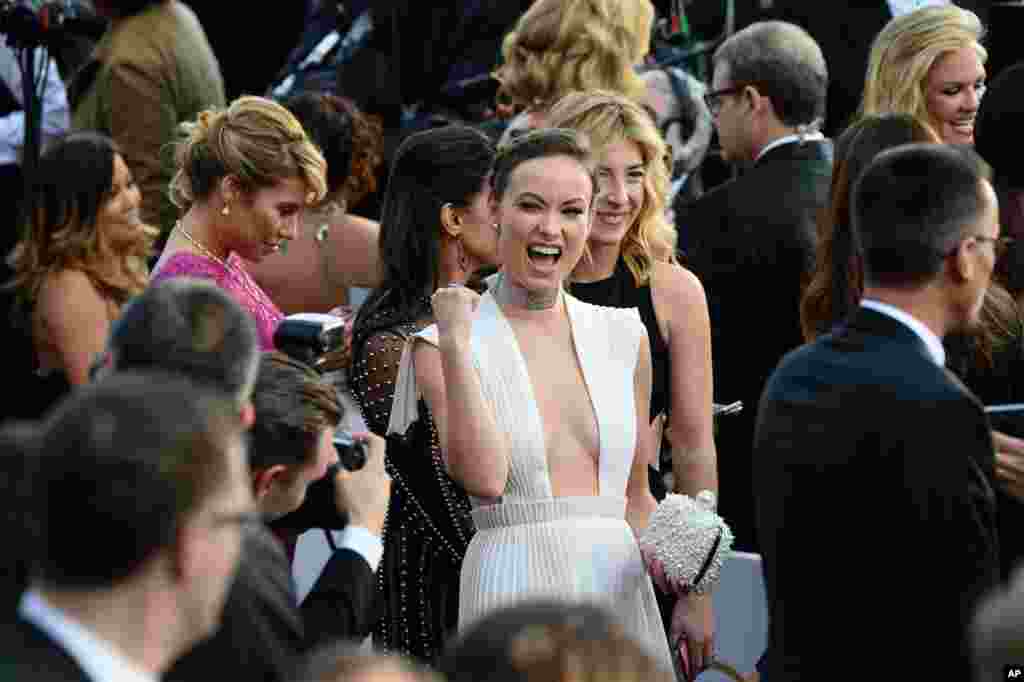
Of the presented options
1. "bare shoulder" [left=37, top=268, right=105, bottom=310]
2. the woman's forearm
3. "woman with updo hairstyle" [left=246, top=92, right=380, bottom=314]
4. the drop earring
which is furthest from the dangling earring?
"woman with updo hairstyle" [left=246, top=92, right=380, bottom=314]

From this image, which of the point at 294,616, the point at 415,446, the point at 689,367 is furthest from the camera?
the point at 689,367

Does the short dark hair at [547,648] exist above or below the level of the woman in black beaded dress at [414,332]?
above

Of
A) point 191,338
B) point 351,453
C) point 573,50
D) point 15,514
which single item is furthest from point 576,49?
point 15,514

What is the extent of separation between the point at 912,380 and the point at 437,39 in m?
4.79

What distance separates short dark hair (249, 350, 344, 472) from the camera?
3.35m

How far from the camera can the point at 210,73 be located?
699 cm

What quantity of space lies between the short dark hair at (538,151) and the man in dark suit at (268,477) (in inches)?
33.8

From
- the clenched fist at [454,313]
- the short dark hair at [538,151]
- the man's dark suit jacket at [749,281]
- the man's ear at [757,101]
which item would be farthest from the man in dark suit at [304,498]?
the man's ear at [757,101]

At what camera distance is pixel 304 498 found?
→ 3.66 m

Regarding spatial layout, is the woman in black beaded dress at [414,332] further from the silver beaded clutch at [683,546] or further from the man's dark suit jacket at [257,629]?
the man's dark suit jacket at [257,629]

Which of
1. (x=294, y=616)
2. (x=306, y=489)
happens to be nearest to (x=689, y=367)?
(x=306, y=489)

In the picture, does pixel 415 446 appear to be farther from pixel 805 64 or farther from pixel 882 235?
pixel 805 64

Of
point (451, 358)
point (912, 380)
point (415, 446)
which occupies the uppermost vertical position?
point (912, 380)

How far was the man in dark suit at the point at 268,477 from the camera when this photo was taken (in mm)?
2826
